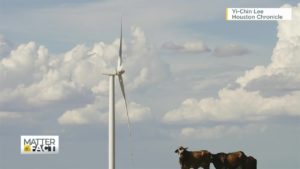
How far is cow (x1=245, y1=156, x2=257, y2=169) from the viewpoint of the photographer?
3273 inches

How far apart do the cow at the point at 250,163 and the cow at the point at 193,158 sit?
142 inches

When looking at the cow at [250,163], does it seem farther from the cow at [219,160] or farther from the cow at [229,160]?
the cow at [219,160]

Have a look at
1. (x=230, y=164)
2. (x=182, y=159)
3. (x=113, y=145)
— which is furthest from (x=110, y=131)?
(x=230, y=164)

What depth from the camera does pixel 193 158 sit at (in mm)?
81250

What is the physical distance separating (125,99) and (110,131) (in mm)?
3149

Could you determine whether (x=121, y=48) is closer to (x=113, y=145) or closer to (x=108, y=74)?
(x=108, y=74)

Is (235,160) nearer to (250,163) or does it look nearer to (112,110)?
(250,163)

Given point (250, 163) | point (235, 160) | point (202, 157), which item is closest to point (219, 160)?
point (235, 160)

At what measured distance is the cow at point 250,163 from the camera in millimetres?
83125

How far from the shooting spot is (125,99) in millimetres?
79312

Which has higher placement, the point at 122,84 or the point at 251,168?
the point at 122,84

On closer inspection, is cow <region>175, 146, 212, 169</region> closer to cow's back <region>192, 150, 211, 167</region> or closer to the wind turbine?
cow's back <region>192, 150, 211, 167</region>

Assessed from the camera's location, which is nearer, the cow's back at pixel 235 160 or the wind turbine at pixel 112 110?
the wind turbine at pixel 112 110

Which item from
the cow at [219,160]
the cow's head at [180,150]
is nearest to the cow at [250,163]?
the cow at [219,160]
